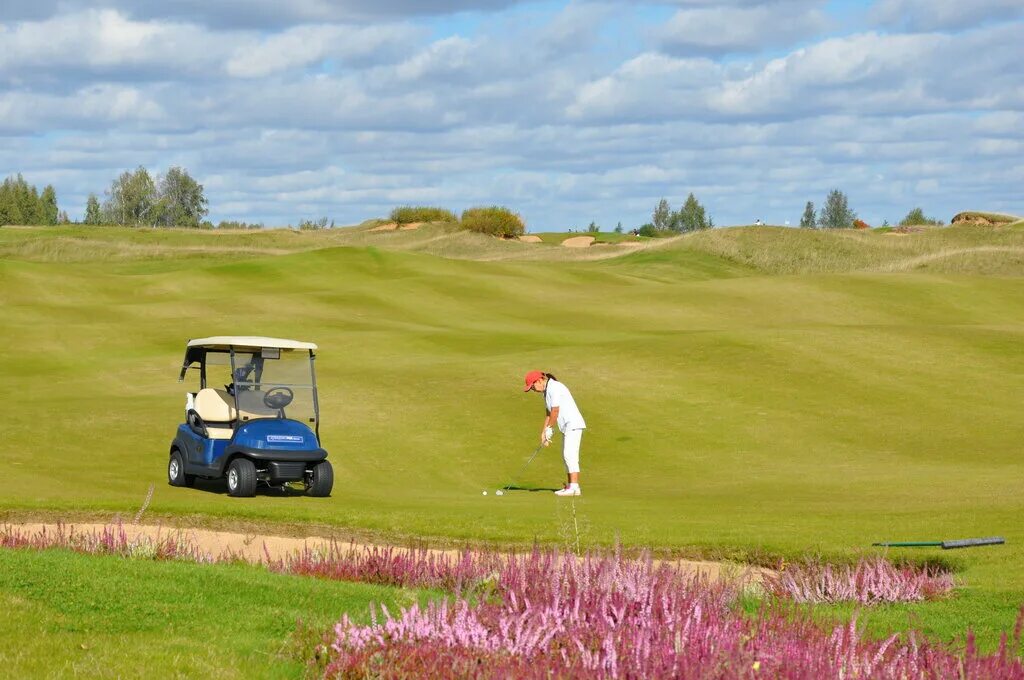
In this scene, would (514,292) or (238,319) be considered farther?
(514,292)

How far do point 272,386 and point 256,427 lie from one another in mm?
831

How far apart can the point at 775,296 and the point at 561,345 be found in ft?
60.7

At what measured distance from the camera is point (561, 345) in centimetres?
4025

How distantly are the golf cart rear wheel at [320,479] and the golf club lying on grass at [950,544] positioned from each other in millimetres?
7958

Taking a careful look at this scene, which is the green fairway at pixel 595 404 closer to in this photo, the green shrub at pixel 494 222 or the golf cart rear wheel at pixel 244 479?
the golf cart rear wheel at pixel 244 479

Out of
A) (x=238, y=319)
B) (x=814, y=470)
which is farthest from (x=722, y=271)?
(x=814, y=470)

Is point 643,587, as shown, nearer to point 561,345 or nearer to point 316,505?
point 316,505

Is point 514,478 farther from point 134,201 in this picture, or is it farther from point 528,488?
point 134,201

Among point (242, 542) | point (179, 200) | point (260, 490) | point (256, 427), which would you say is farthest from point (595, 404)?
point (179, 200)

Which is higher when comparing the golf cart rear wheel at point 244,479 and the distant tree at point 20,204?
the distant tree at point 20,204

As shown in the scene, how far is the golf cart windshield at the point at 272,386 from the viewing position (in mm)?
18875

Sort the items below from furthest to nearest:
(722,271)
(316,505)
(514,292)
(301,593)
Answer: (722,271)
(514,292)
(316,505)
(301,593)

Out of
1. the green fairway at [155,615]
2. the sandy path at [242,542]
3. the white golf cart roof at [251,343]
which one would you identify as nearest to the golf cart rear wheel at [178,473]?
the white golf cart roof at [251,343]

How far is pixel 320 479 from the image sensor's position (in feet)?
61.6
